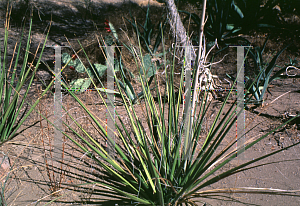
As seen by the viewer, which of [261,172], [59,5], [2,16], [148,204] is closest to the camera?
[148,204]

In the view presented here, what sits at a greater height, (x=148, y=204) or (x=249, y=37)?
(x=249, y=37)

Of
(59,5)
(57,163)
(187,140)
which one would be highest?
(59,5)

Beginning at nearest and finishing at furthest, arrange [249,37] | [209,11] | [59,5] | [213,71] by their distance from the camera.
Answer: [213,71]
[209,11]
[249,37]
[59,5]

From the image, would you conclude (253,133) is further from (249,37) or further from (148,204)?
(249,37)

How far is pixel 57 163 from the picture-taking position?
167cm

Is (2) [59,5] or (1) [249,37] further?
(2) [59,5]

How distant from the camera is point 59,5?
5398 millimetres

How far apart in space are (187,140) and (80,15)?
4.47 m

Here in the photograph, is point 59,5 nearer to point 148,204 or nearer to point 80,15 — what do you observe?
point 80,15

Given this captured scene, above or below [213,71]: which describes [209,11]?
above

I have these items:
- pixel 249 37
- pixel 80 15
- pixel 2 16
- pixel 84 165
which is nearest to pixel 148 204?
pixel 84 165

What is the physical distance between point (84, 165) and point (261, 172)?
3.67 feet

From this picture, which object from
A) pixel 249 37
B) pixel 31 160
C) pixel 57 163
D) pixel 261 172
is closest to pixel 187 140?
pixel 261 172

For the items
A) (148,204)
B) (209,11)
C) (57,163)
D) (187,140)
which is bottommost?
(57,163)
